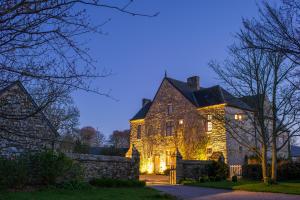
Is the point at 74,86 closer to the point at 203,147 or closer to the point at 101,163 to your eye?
the point at 101,163

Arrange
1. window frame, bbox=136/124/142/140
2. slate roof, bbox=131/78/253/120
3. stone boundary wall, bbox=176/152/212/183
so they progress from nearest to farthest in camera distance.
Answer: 1. stone boundary wall, bbox=176/152/212/183
2. slate roof, bbox=131/78/253/120
3. window frame, bbox=136/124/142/140

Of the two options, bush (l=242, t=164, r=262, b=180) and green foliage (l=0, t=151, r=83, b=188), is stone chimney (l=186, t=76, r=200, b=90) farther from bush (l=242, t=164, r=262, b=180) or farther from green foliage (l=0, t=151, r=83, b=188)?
green foliage (l=0, t=151, r=83, b=188)

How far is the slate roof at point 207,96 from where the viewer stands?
31.7 m

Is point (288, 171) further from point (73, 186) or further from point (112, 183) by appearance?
point (73, 186)

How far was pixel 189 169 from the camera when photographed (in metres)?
24.8

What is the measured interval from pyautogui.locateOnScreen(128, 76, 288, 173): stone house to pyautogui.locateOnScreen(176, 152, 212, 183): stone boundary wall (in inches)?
108

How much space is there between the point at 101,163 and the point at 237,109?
A: 1751cm

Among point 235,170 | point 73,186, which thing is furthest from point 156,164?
point 73,186

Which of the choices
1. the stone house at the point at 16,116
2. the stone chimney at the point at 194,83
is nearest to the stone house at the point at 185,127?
the stone chimney at the point at 194,83

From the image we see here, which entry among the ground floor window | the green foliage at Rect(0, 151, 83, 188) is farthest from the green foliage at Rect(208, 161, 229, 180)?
the green foliage at Rect(0, 151, 83, 188)

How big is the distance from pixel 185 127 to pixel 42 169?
1968cm

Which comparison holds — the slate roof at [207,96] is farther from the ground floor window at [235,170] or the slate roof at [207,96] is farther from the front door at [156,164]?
the front door at [156,164]

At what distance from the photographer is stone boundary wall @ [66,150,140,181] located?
18.5m

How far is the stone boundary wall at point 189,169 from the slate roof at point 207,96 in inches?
299
